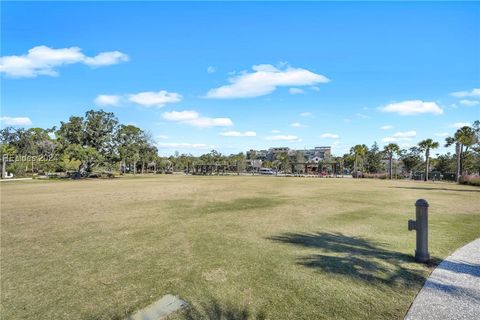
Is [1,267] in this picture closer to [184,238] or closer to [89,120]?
[184,238]

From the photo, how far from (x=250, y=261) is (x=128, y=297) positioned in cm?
187

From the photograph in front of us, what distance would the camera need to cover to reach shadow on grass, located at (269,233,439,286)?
12.4ft

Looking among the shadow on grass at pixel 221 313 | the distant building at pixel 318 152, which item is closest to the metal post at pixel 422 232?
the shadow on grass at pixel 221 313

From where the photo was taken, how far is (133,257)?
4.71 metres

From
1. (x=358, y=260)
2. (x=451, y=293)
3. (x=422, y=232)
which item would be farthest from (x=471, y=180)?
(x=451, y=293)

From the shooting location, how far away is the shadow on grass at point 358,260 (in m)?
3.77

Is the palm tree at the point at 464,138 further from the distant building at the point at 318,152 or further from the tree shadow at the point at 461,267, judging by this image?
the distant building at the point at 318,152

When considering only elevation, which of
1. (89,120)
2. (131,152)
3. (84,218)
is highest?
(89,120)

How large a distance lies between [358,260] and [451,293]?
4.24 feet

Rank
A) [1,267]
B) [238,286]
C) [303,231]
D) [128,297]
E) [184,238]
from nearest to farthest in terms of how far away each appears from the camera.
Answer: [128,297], [238,286], [1,267], [184,238], [303,231]

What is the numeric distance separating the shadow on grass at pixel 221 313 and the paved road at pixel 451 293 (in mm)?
1588

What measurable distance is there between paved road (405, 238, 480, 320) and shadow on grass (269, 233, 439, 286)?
206mm

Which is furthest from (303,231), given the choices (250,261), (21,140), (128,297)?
(21,140)

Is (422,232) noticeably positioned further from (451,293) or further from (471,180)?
(471,180)
